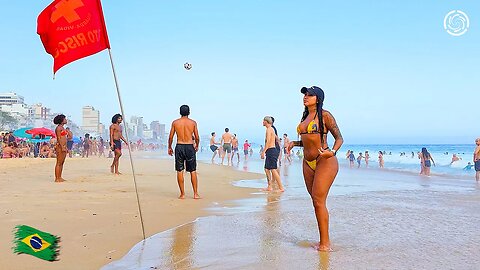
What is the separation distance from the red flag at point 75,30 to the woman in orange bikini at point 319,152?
2.53 meters

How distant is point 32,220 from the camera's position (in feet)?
18.4

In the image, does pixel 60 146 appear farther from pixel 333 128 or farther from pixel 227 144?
pixel 227 144

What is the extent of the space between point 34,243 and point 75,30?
311 centimetres

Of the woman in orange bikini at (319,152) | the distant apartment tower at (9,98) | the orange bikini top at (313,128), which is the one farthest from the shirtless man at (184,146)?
the distant apartment tower at (9,98)

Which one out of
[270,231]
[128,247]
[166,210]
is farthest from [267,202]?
[128,247]

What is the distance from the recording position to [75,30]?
17.3 feet

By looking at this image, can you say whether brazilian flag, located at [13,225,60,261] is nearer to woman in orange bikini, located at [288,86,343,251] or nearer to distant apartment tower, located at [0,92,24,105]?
woman in orange bikini, located at [288,86,343,251]

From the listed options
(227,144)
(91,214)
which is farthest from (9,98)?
(91,214)

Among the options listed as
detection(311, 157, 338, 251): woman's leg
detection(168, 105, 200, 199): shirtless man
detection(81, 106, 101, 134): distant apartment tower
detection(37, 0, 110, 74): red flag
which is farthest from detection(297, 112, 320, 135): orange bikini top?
detection(81, 106, 101, 134): distant apartment tower

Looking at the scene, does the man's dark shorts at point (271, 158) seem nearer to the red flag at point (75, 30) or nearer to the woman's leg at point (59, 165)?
→ the woman's leg at point (59, 165)

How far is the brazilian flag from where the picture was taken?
115 inches

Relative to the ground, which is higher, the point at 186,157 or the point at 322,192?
the point at 186,157

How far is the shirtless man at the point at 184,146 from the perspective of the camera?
8305 mm

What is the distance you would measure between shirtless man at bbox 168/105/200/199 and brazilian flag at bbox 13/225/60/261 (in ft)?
17.1
